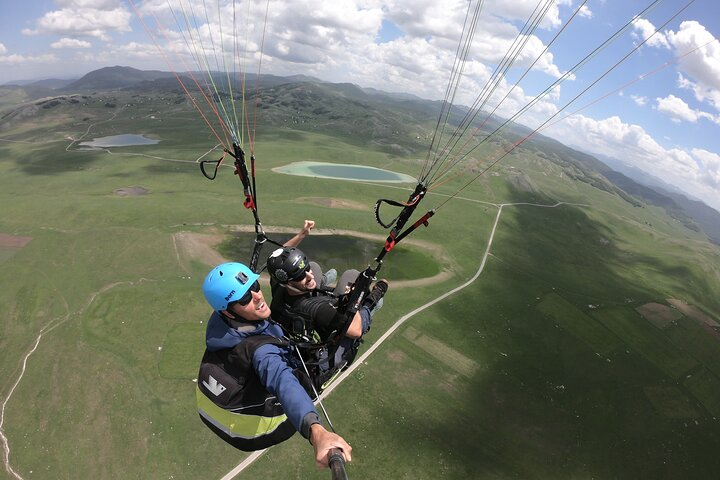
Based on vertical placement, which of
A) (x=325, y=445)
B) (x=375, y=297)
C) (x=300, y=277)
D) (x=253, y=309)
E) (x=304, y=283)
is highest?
(x=253, y=309)

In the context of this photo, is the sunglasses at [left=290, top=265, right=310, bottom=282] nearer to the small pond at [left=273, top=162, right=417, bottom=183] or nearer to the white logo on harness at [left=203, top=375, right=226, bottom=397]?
the white logo on harness at [left=203, top=375, right=226, bottom=397]

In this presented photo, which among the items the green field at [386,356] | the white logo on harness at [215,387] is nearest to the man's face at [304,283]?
the white logo on harness at [215,387]

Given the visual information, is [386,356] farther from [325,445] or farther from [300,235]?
[325,445]

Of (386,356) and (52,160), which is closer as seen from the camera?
(386,356)

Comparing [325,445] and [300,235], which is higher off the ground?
[325,445]

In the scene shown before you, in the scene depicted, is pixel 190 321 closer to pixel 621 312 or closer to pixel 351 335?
pixel 351 335

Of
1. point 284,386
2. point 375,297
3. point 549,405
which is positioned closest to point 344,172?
point 549,405

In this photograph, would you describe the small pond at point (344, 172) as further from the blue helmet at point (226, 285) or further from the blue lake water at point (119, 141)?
the blue helmet at point (226, 285)
